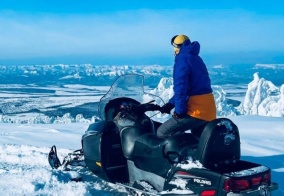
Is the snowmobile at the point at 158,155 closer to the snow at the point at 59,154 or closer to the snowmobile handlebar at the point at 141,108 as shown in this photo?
the snowmobile handlebar at the point at 141,108

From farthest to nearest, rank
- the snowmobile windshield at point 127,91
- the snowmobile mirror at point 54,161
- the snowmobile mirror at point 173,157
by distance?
the snowmobile mirror at point 54,161 < the snowmobile windshield at point 127,91 < the snowmobile mirror at point 173,157

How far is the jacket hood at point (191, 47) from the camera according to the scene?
3756 mm

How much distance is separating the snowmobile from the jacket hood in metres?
0.77

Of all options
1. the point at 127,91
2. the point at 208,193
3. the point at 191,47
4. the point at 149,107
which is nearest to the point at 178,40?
the point at 191,47

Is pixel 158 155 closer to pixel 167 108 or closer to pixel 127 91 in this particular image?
pixel 167 108

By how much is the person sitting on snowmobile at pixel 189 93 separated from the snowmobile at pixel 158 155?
0.15 meters

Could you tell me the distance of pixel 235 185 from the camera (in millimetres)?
3068

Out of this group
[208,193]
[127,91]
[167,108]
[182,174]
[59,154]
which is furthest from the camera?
[59,154]

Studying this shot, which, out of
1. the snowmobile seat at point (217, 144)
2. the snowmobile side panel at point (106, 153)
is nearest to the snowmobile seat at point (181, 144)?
the snowmobile seat at point (217, 144)

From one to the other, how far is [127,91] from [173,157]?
4.55 feet

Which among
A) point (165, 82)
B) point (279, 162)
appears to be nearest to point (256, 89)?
point (165, 82)

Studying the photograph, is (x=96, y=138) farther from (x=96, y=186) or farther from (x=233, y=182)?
(x=233, y=182)

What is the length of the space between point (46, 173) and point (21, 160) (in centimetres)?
141

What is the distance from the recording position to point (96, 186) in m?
4.24
